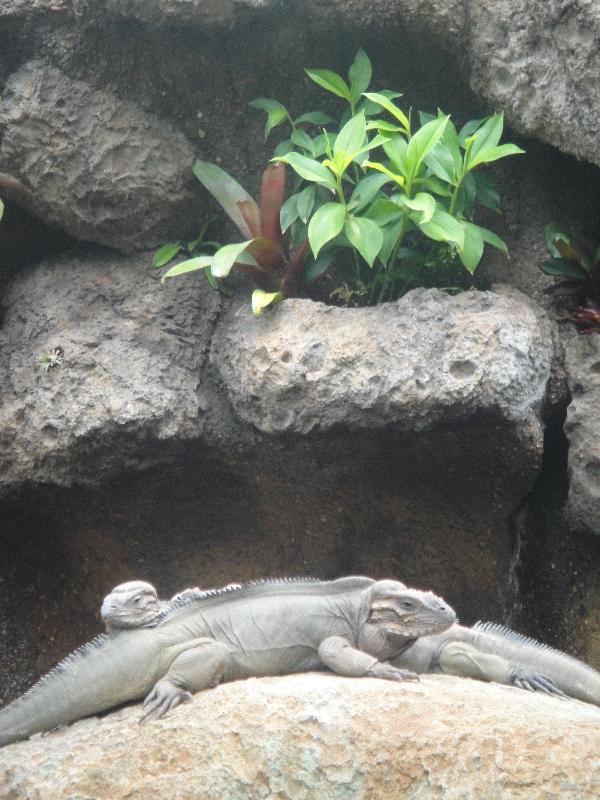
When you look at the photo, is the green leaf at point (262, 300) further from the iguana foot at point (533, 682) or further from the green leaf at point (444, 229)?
the iguana foot at point (533, 682)

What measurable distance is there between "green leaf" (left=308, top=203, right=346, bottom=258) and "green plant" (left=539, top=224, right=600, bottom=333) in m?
1.25

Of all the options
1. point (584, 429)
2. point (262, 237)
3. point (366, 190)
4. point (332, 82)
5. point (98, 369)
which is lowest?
point (98, 369)

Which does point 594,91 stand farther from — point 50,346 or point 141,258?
point 50,346

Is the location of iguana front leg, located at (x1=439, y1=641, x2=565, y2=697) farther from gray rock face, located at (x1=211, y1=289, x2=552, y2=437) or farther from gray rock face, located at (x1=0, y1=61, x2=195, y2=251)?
gray rock face, located at (x1=0, y1=61, x2=195, y2=251)

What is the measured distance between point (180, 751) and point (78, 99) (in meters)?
3.95

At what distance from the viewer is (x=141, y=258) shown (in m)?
6.08

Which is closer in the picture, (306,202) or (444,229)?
(444,229)

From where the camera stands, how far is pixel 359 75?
5789 millimetres

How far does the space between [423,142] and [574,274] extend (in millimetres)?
1192

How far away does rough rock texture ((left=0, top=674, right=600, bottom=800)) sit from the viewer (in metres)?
3.69

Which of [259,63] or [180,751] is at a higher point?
[259,63]

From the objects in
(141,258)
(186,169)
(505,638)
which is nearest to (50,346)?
(141,258)

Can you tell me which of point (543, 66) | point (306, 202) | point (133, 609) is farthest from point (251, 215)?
point (133, 609)

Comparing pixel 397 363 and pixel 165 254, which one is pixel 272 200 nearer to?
pixel 165 254
